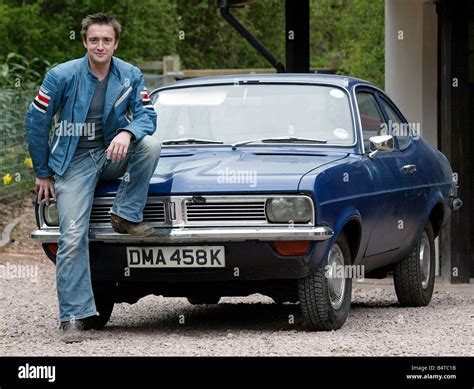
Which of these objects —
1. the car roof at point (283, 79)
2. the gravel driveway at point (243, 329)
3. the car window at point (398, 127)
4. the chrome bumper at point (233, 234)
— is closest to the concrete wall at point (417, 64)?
the gravel driveway at point (243, 329)

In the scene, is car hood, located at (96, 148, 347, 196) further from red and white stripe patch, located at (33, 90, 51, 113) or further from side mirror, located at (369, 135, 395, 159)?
red and white stripe patch, located at (33, 90, 51, 113)

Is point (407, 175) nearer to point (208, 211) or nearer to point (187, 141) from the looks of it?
point (187, 141)

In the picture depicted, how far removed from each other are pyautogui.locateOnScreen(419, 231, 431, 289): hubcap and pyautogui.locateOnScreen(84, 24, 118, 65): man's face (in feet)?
10.9

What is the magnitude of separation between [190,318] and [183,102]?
1602 millimetres

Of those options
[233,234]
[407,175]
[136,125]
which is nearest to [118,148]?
[136,125]

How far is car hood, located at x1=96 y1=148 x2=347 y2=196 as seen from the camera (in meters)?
8.30

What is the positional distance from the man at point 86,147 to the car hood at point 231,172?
15cm

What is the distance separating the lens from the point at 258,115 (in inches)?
376

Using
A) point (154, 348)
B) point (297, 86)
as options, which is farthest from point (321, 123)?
point (154, 348)

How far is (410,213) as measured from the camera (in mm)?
10328

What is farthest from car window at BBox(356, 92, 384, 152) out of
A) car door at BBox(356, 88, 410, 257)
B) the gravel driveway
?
the gravel driveway

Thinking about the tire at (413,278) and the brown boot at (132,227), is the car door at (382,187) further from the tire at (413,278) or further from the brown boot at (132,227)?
the brown boot at (132,227)

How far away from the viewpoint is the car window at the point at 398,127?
10625mm
